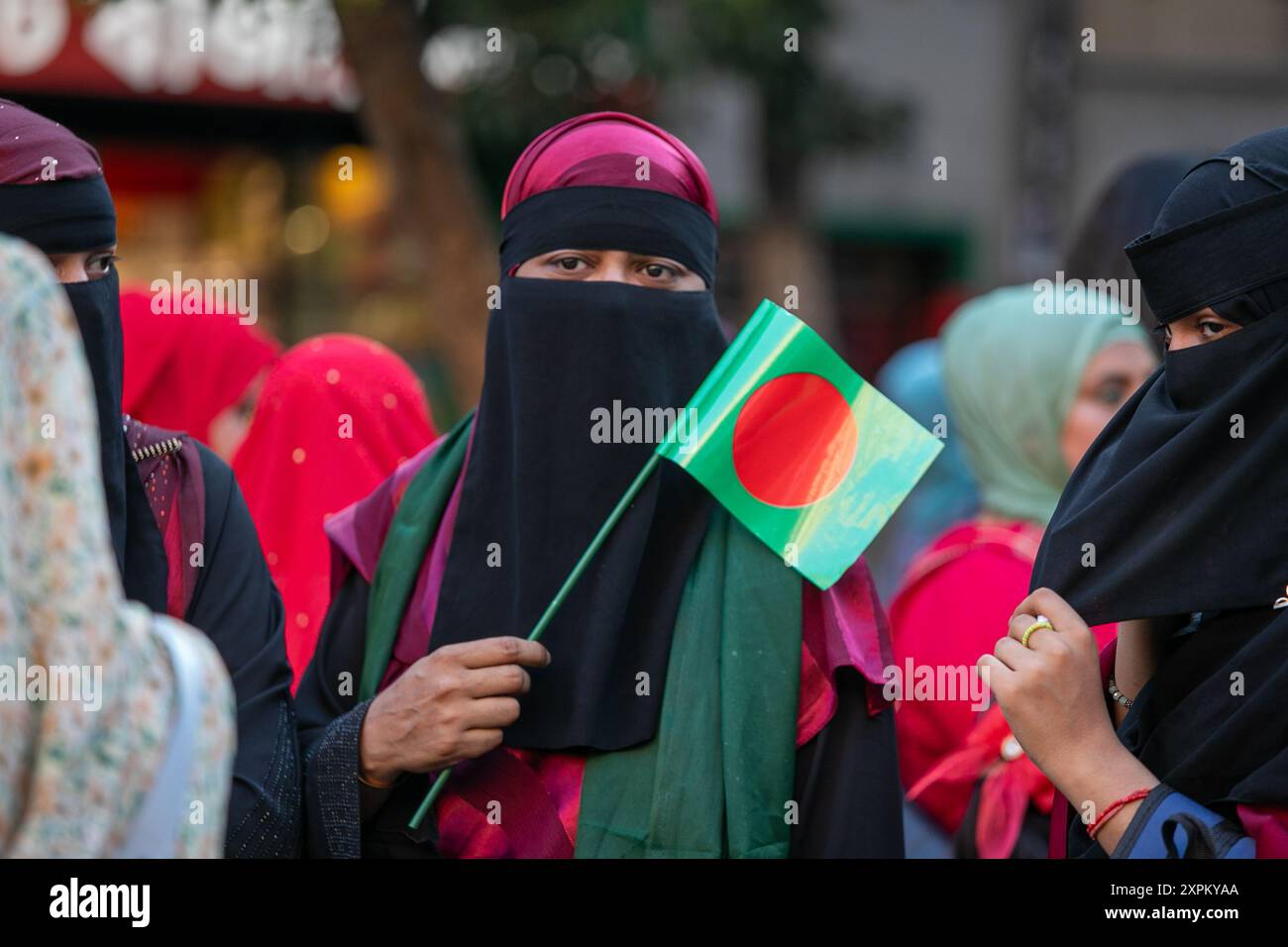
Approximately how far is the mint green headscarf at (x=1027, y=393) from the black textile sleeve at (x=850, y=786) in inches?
60.1

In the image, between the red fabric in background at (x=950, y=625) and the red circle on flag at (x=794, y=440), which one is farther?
the red fabric in background at (x=950, y=625)

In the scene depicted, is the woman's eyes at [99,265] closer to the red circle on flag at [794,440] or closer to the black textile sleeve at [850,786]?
the red circle on flag at [794,440]

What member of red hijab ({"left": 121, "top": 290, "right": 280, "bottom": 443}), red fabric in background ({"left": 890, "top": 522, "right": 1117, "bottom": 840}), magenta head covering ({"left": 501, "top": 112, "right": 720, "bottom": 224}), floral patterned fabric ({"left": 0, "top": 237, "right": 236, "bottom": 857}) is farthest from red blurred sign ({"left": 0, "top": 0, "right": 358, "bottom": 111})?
floral patterned fabric ({"left": 0, "top": 237, "right": 236, "bottom": 857})

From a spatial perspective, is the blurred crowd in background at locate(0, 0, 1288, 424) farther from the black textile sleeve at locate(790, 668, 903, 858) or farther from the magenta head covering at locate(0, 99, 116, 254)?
the magenta head covering at locate(0, 99, 116, 254)

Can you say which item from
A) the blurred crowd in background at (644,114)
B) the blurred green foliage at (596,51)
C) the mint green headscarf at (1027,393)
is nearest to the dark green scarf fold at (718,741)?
the mint green headscarf at (1027,393)

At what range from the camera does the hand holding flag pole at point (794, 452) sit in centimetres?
255

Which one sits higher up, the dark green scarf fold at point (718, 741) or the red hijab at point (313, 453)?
the red hijab at point (313, 453)

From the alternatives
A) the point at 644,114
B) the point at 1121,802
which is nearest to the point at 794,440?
the point at 1121,802

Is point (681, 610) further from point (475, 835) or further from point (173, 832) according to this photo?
point (173, 832)

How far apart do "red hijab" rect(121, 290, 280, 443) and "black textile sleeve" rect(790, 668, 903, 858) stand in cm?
222

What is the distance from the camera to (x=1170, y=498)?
2.22 metres

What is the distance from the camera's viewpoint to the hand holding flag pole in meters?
2.55
